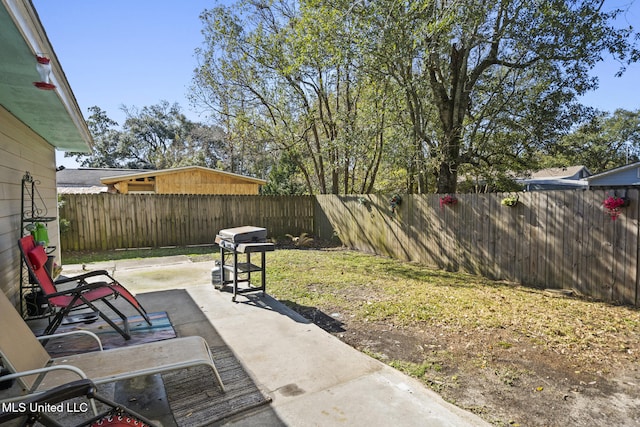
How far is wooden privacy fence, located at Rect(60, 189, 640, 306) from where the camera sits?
4730mm

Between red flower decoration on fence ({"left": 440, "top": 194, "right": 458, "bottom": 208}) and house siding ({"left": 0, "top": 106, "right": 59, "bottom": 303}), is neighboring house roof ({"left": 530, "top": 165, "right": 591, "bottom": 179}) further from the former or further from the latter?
house siding ({"left": 0, "top": 106, "right": 59, "bottom": 303})

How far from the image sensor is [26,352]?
2230 mm

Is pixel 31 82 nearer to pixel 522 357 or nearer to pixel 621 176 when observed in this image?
pixel 522 357

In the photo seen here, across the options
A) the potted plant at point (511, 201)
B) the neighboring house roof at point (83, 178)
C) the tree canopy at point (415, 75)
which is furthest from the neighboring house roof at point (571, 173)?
the neighboring house roof at point (83, 178)

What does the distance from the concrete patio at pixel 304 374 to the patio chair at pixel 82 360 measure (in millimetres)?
506

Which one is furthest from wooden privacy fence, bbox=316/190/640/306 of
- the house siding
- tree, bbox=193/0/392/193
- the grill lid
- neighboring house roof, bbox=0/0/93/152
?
the house siding

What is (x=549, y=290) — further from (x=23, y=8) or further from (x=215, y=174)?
(x=215, y=174)

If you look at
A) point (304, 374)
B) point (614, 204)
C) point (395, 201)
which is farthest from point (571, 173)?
point (304, 374)

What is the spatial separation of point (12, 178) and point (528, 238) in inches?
288

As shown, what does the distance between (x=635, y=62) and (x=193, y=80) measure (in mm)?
11792

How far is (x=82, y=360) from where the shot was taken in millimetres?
2369

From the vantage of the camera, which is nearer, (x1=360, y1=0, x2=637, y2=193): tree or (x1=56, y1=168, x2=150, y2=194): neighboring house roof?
(x1=360, y1=0, x2=637, y2=193): tree

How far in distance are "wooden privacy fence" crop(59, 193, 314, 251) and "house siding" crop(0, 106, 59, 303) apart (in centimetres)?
402

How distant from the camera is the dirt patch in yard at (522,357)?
91.7 inches
